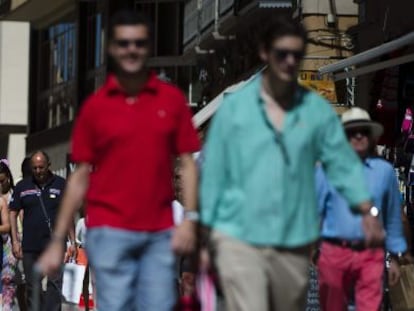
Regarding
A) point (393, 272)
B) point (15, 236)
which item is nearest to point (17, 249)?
point (15, 236)

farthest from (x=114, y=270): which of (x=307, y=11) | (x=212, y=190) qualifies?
(x=307, y=11)

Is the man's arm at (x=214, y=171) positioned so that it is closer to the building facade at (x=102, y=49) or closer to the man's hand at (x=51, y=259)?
the man's hand at (x=51, y=259)

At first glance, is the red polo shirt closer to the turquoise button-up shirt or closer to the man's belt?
the turquoise button-up shirt

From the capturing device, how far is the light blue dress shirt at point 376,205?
937 centimetres

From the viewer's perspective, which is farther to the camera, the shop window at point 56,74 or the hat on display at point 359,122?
the shop window at point 56,74

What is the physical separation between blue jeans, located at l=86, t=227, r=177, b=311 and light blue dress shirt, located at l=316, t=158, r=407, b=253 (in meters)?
2.30

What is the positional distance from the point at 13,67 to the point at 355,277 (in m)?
36.2

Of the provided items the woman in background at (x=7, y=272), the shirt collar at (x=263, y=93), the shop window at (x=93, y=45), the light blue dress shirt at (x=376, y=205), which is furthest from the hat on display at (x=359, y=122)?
the shop window at (x=93, y=45)

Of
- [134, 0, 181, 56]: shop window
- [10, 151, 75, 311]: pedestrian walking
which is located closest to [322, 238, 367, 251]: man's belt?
[10, 151, 75, 311]: pedestrian walking

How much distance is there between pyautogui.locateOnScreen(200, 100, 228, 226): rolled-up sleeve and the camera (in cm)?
702

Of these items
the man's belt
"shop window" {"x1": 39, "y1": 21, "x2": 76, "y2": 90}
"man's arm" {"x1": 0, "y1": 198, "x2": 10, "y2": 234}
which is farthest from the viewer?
"shop window" {"x1": 39, "y1": 21, "x2": 76, "y2": 90}

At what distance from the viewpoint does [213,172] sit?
706 centimetres

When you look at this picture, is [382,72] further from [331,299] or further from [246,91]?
[246,91]

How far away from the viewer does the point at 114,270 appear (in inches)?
286
